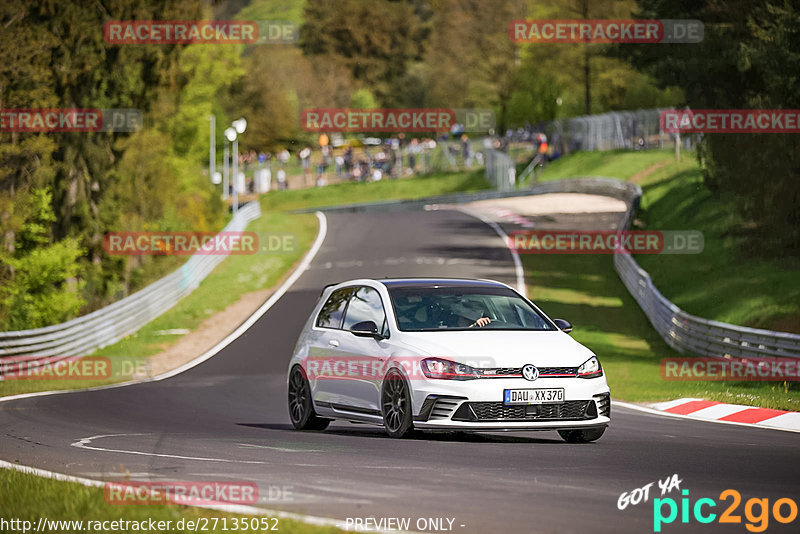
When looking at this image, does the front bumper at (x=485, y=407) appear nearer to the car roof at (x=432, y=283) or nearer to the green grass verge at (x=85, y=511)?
the car roof at (x=432, y=283)

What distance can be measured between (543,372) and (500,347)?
0.46 metres

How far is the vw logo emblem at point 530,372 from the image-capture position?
12.9 metres

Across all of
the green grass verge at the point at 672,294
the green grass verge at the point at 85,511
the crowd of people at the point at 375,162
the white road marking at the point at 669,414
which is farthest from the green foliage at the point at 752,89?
the crowd of people at the point at 375,162

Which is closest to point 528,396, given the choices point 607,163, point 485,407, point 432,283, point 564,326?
point 485,407

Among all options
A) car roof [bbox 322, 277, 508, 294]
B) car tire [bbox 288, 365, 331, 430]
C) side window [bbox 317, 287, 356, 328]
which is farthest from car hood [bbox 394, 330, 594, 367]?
car tire [bbox 288, 365, 331, 430]

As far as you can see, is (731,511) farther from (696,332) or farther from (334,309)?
(696,332)

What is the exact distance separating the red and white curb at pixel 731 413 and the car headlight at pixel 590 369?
283 centimetres

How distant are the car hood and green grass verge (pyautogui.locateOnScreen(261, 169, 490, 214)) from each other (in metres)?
84.4

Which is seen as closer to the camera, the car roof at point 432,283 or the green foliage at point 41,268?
the car roof at point 432,283

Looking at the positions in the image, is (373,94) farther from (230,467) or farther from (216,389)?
(230,467)

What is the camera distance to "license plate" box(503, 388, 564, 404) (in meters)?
12.9

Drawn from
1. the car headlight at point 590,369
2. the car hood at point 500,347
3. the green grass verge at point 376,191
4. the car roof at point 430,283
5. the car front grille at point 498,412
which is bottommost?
the car front grille at point 498,412

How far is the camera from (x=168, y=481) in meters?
10.1

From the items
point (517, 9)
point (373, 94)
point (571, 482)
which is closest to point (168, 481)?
point (571, 482)
